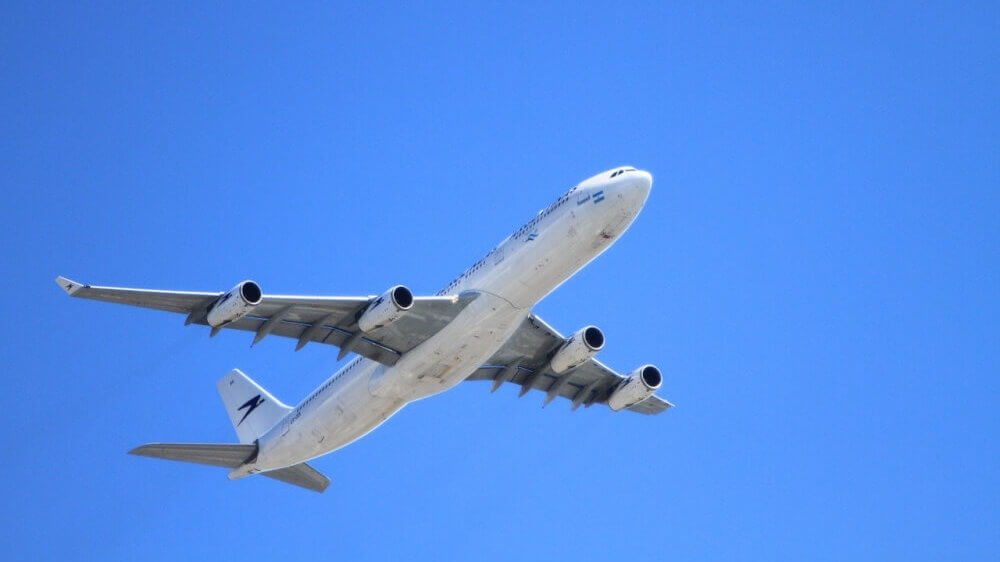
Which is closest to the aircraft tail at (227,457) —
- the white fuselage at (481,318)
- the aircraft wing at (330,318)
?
the white fuselage at (481,318)

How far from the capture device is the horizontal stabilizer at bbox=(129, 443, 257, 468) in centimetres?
4859

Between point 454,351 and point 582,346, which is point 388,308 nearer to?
point 454,351

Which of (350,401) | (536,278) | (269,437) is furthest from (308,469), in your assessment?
(536,278)

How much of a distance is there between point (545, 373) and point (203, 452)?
13.7 meters

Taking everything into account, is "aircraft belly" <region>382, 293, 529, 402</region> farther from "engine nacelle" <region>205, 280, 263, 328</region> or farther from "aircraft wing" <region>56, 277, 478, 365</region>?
"engine nacelle" <region>205, 280, 263, 328</region>

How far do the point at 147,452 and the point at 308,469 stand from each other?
306 inches

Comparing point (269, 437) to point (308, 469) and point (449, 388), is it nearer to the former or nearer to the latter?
point (308, 469)

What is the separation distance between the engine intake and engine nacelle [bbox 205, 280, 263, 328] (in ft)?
57.8

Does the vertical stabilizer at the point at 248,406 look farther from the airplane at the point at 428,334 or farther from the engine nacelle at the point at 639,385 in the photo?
the engine nacelle at the point at 639,385

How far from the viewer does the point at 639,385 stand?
53.4 m

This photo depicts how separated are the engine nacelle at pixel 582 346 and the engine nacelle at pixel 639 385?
12.6ft

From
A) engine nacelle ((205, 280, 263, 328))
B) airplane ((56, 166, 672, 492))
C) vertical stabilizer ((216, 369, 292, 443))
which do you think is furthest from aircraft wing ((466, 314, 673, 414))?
engine nacelle ((205, 280, 263, 328))

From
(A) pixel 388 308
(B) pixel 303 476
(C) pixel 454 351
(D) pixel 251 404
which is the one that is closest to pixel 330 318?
(A) pixel 388 308

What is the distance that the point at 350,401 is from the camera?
4825 centimetres
